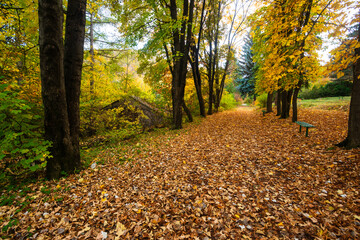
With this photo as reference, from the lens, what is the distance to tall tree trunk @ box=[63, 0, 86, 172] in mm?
3639

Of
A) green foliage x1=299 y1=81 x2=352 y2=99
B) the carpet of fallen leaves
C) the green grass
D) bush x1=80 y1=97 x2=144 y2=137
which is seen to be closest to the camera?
the carpet of fallen leaves

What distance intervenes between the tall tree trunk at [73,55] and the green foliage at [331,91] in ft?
82.9

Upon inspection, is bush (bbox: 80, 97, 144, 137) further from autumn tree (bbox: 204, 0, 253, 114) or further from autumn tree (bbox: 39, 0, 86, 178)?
autumn tree (bbox: 204, 0, 253, 114)

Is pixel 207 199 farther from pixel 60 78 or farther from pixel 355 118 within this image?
pixel 355 118

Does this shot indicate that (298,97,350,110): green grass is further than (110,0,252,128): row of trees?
Yes

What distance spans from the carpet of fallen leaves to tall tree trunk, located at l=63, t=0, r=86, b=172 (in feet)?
4.21

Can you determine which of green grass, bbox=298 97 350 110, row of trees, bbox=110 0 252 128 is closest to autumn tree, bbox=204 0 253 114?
row of trees, bbox=110 0 252 128

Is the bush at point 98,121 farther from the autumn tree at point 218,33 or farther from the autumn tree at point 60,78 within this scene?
Answer: the autumn tree at point 218,33

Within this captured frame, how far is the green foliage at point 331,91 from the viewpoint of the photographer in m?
17.0

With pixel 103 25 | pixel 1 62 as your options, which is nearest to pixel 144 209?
pixel 1 62

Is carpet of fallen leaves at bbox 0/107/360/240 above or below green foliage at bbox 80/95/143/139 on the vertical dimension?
below

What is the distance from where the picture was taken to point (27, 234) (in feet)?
7.20

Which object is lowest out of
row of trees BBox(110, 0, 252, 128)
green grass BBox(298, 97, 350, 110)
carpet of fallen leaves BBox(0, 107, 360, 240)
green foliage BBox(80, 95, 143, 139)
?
carpet of fallen leaves BBox(0, 107, 360, 240)

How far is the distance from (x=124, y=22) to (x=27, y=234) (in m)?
9.52
